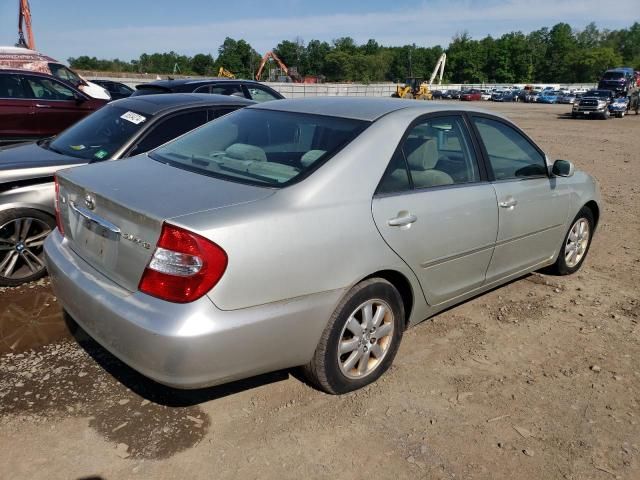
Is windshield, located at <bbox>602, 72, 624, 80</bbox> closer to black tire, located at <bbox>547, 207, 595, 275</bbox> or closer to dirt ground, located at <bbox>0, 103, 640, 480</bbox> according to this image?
black tire, located at <bbox>547, 207, 595, 275</bbox>

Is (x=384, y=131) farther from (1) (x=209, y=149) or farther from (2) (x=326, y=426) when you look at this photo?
(2) (x=326, y=426)

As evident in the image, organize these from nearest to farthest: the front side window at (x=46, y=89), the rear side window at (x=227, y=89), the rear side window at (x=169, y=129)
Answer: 1. the rear side window at (x=169, y=129)
2. the front side window at (x=46, y=89)
3. the rear side window at (x=227, y=89)

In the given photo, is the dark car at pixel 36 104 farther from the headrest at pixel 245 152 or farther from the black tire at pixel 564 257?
the black tire at pixel 564 257

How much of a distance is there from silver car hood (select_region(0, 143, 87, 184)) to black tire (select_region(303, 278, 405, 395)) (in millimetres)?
2909

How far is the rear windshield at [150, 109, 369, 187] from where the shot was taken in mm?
2945

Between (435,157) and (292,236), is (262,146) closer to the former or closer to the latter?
(292,236)

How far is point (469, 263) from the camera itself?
3582 mm

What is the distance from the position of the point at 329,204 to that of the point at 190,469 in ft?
4.55

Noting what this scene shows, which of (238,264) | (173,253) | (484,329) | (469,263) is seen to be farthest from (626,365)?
(173,253)

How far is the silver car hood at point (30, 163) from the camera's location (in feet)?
14.1

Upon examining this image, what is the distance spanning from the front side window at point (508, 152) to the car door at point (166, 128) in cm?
271

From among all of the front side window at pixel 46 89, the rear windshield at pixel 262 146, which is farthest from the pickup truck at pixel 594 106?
the rear windshield at pixel 262 146

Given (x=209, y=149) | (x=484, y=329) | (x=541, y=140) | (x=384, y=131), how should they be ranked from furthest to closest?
1. (x=541, y=140)
2. (x=484, y=329)
3. (x=209, y=149)
4. (x=384, y=131)

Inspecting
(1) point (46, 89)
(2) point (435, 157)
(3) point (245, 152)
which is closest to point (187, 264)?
(3) point (245, 152)
